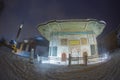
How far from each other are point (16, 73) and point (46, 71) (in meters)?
1.11

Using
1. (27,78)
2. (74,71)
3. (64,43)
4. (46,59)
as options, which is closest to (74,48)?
(64,43)

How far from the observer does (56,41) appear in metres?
11.8

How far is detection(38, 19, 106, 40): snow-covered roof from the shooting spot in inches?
420

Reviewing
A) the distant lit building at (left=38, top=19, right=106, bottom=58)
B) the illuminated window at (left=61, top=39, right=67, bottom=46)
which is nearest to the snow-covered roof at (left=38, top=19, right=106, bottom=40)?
the distant lit building at (left=38, top=19, right=106, bottom=58)

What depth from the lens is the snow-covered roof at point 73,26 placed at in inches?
420

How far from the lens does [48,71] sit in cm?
602

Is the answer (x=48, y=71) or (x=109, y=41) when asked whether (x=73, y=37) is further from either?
(x=48, y=71)

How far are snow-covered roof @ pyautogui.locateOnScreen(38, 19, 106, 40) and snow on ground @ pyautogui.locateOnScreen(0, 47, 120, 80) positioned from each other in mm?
5103

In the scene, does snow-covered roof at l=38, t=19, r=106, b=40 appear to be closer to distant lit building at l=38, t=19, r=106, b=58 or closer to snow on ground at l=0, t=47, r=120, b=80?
distant lit building at l=38, t=19, r=106, b=58

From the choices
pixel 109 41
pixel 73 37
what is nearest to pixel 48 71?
pixel 73 37

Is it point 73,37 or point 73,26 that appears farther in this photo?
point 73,37

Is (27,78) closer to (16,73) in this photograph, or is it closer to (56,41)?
(16,73)

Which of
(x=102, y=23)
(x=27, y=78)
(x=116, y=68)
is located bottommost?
(x=27, y=78)

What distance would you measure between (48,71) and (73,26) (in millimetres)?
5781
